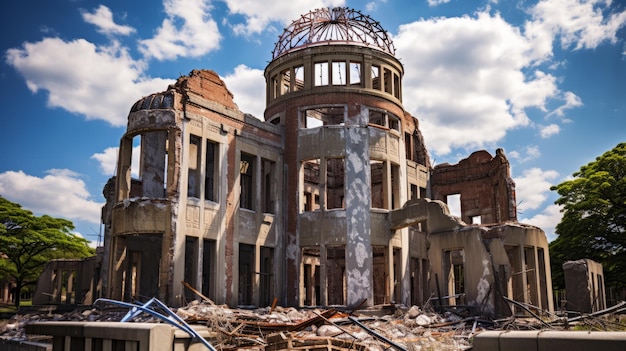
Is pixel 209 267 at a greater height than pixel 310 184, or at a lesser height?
lesser

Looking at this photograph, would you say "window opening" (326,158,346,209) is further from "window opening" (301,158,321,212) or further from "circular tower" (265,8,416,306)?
"circular tower" (265,8,416,306)

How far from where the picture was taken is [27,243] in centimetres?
3597

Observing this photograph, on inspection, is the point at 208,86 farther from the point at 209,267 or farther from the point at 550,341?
the point at 550,341

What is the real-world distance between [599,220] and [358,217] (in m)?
13.8

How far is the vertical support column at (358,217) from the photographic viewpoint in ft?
77.7

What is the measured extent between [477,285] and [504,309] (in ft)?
4.04

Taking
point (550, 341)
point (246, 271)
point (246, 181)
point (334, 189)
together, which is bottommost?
point (550, 341)

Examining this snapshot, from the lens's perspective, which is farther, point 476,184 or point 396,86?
point 476,184

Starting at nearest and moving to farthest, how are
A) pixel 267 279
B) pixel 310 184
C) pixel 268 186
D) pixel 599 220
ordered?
pixel 267 279, pixel 268 186, pixel 599 220, pixel 310 184

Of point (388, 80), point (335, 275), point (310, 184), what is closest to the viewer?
point (388, 80)

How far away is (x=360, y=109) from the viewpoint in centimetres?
2570

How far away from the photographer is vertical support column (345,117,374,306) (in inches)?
932

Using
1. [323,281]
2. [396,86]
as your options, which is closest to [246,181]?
[323,281]

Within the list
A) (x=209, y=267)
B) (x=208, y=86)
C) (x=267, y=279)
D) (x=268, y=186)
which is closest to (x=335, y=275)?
(x=267, y=279)
